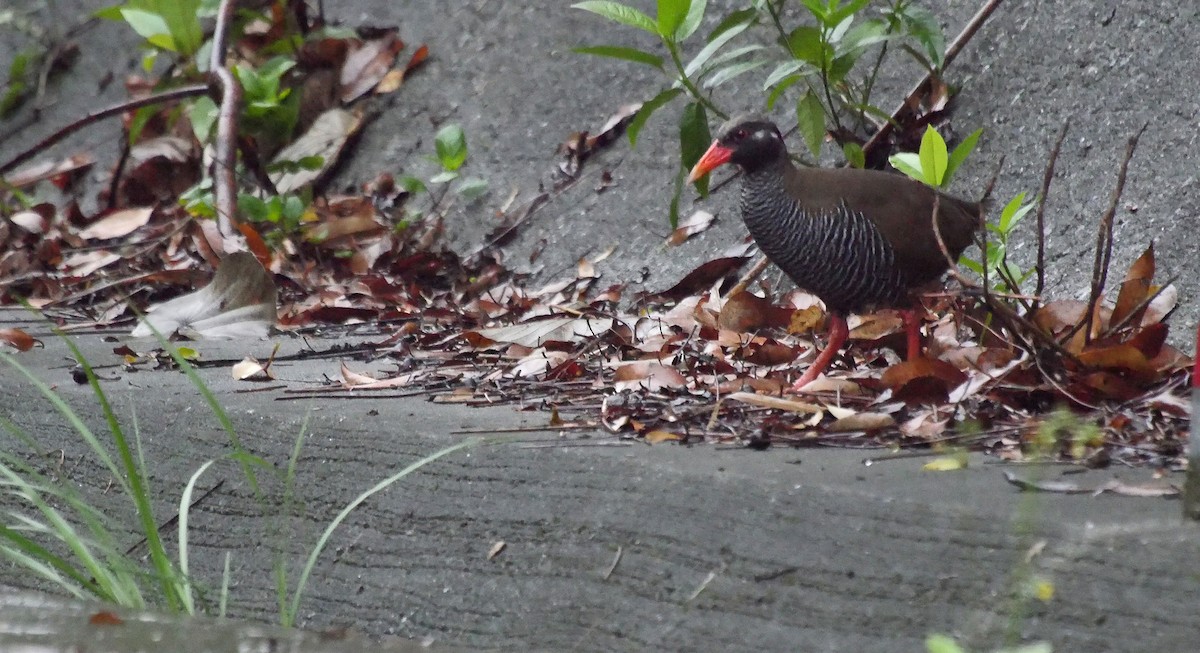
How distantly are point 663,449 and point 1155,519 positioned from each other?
0.84m

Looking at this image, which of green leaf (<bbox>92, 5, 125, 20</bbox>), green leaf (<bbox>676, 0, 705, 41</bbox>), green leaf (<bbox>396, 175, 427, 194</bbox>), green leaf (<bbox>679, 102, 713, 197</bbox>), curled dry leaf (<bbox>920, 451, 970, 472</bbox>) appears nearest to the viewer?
curled dry leaf (<bbox>920, 451, 970, 472</bbox>)

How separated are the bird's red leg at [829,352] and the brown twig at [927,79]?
87cm

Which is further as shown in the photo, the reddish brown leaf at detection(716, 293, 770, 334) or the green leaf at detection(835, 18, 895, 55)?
the green leaf at detection(835, 18, 895, 55)

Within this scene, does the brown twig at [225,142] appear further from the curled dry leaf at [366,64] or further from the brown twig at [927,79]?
the brown twig at [927,79]

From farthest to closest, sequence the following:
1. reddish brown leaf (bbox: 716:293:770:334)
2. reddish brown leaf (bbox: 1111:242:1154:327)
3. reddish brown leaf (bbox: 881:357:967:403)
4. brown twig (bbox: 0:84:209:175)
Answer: brown twig (bbox: 0:84:209:175)
reddish brown leaf (bbox: 716:293:770:334)
reddish brown leaf (bbox: 1111:242:1154:327)
reddish brown leaf (bbox: 881:357:967:403)

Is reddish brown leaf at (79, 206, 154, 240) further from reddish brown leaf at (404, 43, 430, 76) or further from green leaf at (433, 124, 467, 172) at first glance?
green leaf at (433, 124, 467, 172)

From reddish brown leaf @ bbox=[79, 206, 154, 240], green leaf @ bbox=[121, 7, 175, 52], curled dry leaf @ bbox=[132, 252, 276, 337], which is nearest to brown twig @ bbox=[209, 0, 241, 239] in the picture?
green leaf @ bbox=[121, 7, 175, 52]

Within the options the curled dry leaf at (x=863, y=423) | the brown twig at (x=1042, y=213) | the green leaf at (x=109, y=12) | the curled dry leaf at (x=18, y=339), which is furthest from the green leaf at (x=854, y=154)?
the green leaf at (x=109, y=12)

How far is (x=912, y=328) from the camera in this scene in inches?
129

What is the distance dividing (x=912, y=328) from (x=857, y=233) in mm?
298

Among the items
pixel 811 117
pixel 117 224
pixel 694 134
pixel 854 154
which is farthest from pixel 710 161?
pixel 117 224

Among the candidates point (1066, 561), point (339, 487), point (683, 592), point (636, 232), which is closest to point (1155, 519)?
point (1066, 561)

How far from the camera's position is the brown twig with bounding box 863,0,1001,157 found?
4055 millimetres

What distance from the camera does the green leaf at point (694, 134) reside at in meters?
3.88
